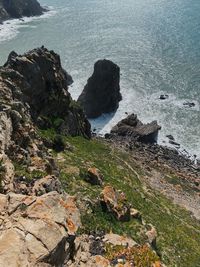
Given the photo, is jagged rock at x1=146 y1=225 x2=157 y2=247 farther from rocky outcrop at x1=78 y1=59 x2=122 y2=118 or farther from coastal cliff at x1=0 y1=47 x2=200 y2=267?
rocky outcrop at x1=78 y1=59 x2=122 y2=118

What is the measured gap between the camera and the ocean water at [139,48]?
3944 inches

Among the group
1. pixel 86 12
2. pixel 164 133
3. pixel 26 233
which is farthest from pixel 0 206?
pixel 86 12

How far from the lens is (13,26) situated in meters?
181

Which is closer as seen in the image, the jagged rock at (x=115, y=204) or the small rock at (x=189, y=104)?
the jagged rock at (x=115, y=204)

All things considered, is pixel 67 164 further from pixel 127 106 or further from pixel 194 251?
pixel 127 106

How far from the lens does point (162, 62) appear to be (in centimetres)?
12631

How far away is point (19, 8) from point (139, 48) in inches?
3150

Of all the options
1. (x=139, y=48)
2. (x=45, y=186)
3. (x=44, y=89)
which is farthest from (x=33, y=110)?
(x=139, y=48)

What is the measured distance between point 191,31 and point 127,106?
61.0 meters

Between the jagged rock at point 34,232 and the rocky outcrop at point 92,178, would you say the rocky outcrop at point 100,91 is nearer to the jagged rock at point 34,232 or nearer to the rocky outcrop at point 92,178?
the rocky outcrop at point 92,178

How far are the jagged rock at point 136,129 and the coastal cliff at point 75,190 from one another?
1952 millimetres

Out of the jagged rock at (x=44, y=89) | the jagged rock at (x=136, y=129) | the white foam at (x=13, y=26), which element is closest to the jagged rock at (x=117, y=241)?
the jagged rock at (x=44, y=89)

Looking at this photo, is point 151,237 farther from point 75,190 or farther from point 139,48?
point 139,48

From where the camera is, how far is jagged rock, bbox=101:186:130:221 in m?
37.2
